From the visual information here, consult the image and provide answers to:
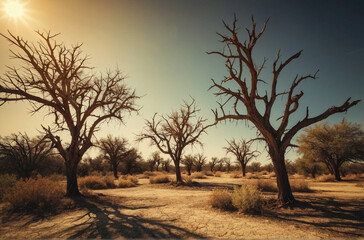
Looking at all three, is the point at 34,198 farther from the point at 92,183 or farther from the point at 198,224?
the point at 92,183

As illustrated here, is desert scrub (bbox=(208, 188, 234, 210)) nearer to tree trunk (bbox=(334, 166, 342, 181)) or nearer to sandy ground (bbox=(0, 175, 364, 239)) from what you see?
sandy ground (bbox=(0, 175, 364, 239))

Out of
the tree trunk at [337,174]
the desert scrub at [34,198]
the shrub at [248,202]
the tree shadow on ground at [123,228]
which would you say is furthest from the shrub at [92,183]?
the tree trunk at [337,174]

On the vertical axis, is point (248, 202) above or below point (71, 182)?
below

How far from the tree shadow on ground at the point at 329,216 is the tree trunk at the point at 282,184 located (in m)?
0.34

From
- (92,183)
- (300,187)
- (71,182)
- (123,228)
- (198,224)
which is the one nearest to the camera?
(123,228)

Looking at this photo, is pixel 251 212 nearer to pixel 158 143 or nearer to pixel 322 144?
pixel 158 143

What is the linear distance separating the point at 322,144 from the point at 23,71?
27.3 m

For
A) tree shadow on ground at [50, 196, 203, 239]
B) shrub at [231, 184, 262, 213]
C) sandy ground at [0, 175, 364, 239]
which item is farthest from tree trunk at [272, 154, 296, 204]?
tree shadow on ground at [50, 196, 203, 239]

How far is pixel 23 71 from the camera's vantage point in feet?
27.4

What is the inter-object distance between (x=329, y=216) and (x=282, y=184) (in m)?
1.61

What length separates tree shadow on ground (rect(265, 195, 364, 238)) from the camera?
4.24 metres

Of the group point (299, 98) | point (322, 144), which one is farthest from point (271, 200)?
point (322, 144)

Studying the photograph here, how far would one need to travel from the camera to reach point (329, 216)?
528 cm

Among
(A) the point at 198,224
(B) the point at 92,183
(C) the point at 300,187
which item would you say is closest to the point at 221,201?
(A) the point at 198,224
